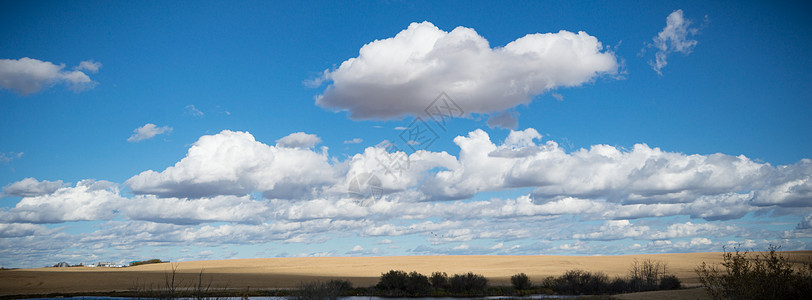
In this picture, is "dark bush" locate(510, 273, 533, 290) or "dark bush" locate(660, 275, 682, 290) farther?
"dark bush" locate(510, 273, 533, 290)

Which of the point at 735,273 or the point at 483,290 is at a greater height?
the point at 735,273

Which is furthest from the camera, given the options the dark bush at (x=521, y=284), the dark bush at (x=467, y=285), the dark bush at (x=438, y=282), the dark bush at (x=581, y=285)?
the dark bush at (x=521, y=284)

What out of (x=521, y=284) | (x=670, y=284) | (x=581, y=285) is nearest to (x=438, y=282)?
(x=521, y=284)

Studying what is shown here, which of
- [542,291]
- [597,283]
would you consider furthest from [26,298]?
[597,283]

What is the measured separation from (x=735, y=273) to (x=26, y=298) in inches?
2453

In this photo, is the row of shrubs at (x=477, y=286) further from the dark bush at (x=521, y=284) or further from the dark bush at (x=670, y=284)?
the dark bush at (x=521, y=284)

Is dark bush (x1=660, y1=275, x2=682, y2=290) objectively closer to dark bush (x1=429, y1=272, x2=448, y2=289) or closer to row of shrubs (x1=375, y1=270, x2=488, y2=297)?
row of shrubs (x1=375, y1=270, x2=488, y2=297)

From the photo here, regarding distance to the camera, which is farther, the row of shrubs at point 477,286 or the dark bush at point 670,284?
the dark bush at point 670,284

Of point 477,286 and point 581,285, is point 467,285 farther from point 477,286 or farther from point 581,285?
point 581,285

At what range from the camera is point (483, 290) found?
200ft

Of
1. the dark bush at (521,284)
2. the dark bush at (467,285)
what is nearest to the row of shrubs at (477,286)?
the dark bush at (467,285)

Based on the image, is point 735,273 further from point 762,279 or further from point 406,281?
point 406,281

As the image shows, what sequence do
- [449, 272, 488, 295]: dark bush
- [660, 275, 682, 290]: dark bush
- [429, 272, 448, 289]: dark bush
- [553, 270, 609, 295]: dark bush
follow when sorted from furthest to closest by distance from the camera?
1. [429, 272, 448, 289]: dark bush
2. [449, 272, 488, 295]: dark bush
3. [660, 275, 682, 290]: dark bush
4. [553, 270, 609, 295]: dark bush

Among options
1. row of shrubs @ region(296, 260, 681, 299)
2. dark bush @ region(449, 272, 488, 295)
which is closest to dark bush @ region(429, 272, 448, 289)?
row of shrubs @ region(296, 260, 681, 299)
